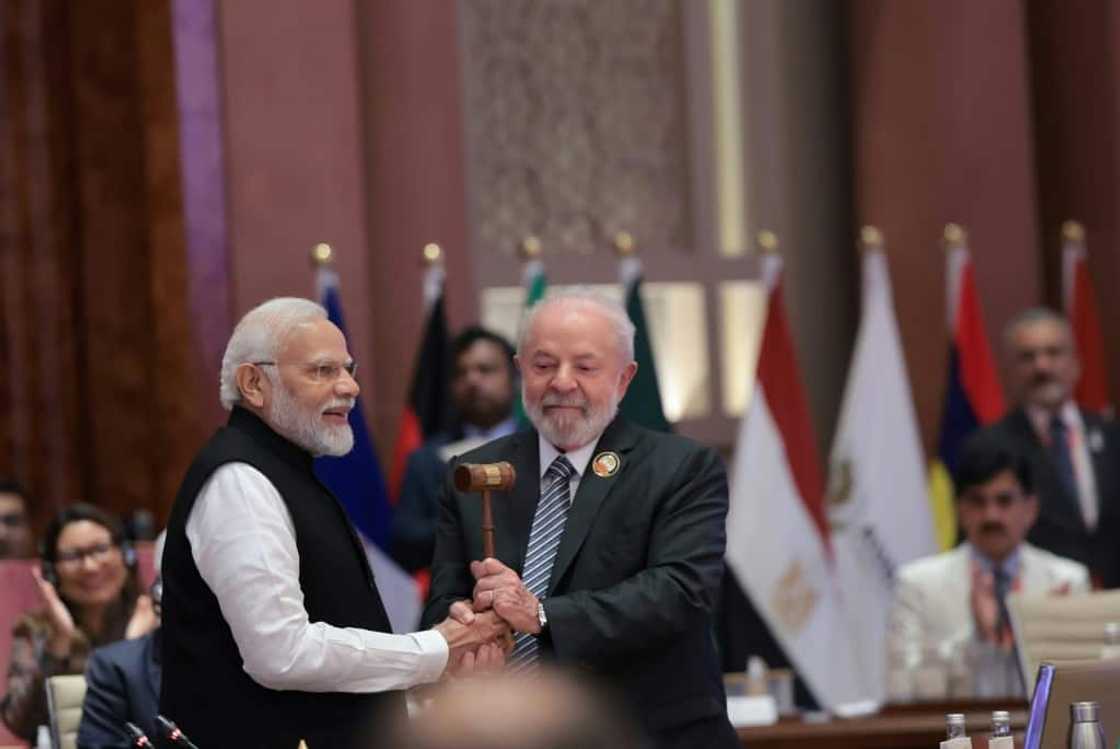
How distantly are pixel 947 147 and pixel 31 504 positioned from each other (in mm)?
4005

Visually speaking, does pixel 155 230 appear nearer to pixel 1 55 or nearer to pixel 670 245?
pixel 1 55

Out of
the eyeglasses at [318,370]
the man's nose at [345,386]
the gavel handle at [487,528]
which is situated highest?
the eyeglasses at [318,370]

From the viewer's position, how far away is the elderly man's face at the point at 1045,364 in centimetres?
814

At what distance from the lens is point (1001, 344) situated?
9.45 m

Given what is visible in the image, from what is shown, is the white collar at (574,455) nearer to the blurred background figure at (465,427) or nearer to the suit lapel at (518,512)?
the suit lapel at (518,512)

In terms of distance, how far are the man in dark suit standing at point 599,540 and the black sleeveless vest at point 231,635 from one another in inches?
11.5

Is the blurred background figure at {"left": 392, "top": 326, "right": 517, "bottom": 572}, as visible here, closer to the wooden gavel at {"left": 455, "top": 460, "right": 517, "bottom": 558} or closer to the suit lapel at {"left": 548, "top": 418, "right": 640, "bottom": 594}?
the suit lapel at {"left": 548, "top": 418, "right": 640, "bottom": 594}

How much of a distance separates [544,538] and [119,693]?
5.18 ft

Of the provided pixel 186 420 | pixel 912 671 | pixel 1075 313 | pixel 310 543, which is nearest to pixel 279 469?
pixel 310 543

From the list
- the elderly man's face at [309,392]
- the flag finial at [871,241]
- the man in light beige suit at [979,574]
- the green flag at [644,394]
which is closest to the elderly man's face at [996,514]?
the man in light beige suit at [979,574]

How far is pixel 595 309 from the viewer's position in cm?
475

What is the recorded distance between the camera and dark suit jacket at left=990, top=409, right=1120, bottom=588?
7.99m

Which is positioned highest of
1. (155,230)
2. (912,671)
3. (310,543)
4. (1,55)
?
(1,55)

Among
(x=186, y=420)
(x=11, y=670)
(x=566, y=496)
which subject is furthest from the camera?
(x=186, y=420)
